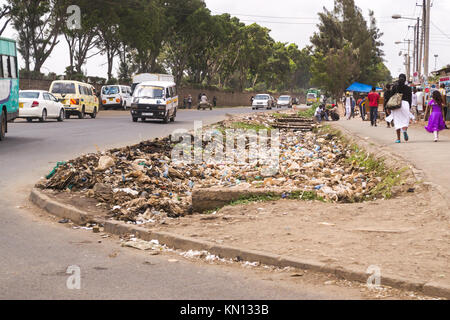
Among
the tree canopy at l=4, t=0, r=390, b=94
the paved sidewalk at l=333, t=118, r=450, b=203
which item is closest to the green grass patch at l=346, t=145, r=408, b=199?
the paved sidewalk at l=333, t=118, r=450, b=203

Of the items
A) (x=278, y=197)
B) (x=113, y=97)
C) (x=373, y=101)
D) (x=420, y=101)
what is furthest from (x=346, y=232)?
(x=113, y=97)

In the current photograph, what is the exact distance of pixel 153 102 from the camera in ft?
92.3

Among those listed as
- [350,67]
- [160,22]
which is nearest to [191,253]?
[160,22]

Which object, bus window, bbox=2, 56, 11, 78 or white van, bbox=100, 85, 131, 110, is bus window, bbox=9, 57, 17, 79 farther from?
white van, bbox=100, 85, 131, 110

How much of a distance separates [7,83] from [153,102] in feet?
38.0

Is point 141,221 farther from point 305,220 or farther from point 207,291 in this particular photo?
point 207,291

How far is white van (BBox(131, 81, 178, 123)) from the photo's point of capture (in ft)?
91.9

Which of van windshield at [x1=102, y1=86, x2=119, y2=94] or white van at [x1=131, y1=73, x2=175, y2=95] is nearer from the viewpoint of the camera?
white van at [x1=131, y1=73, x2=175, y2=95]

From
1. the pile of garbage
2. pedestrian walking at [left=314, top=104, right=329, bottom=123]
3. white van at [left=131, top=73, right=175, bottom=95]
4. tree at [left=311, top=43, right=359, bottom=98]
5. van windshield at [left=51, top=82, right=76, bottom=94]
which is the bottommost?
the pile of garbage

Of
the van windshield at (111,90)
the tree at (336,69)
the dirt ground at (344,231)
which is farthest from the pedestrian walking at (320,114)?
the tree at (336,69)

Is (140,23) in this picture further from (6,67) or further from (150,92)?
(6,67)
